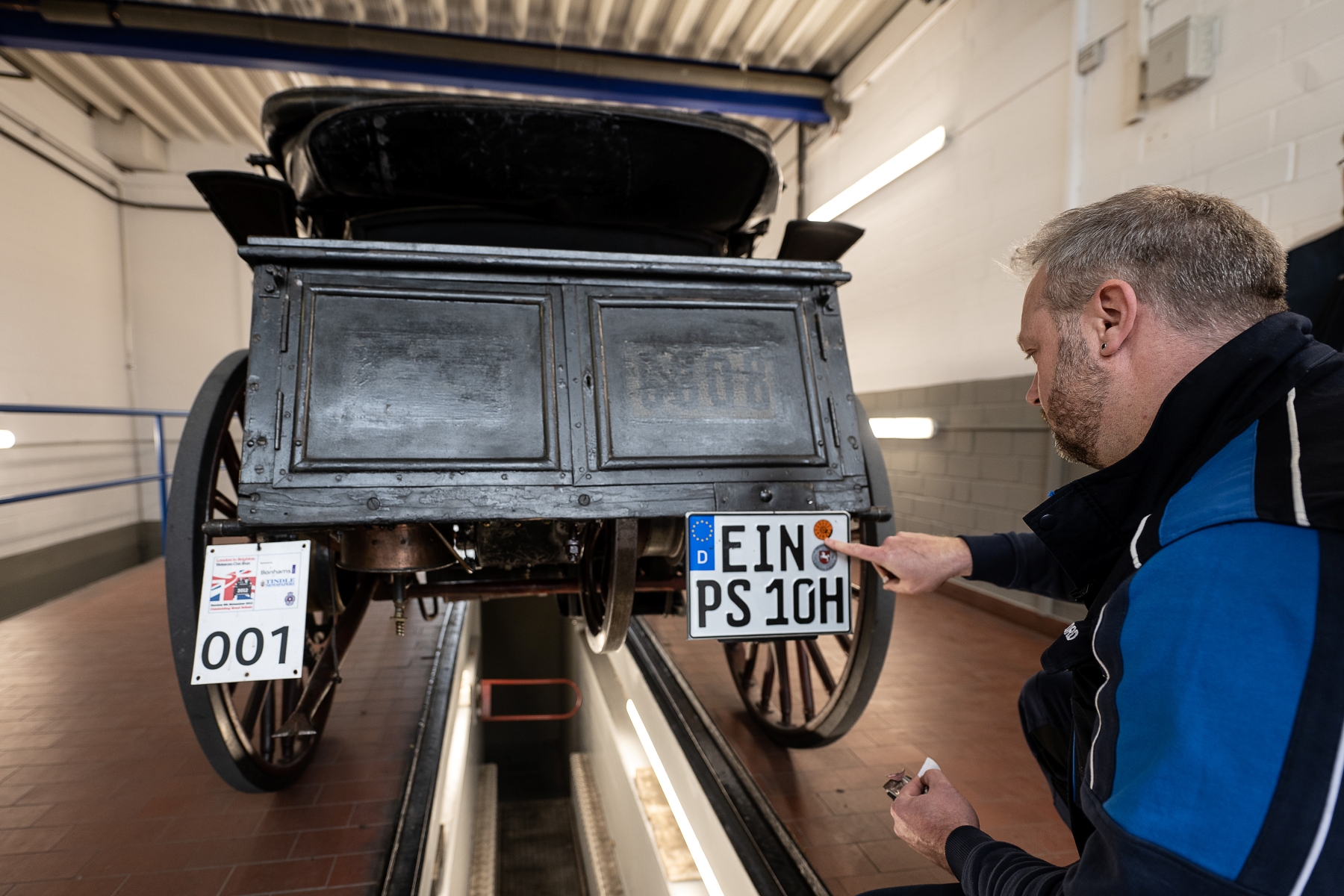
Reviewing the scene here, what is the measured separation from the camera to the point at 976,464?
4.64 metres

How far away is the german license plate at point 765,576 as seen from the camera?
1593 millimetres

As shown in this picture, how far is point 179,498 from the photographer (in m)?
1.73

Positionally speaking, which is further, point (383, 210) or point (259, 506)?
point (383, 210)

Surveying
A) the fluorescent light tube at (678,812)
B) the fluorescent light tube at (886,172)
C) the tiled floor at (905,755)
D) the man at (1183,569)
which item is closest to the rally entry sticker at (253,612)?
the man at (1183,569)

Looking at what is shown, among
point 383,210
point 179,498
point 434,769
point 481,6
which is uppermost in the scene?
point 481,6

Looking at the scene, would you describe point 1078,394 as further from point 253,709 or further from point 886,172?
point 886,172

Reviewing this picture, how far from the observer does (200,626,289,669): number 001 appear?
1.49 metres

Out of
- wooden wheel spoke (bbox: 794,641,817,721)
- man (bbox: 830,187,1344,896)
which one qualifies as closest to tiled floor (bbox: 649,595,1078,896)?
wooden wheel spoke (bbox: 794,641,817,721)

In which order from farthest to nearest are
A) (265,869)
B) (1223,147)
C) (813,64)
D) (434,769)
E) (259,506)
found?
(813,64), (1223,147), (434,769), (265,869), (259,506)

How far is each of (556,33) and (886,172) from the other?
9.47ft

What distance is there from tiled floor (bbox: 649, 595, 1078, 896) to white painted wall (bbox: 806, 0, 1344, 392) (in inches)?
72.1

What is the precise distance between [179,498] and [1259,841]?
6.83 ft

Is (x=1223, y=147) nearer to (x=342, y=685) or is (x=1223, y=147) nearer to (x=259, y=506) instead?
(x=259, y=506)

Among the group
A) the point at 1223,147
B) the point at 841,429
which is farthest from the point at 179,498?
the point at 1223,147
